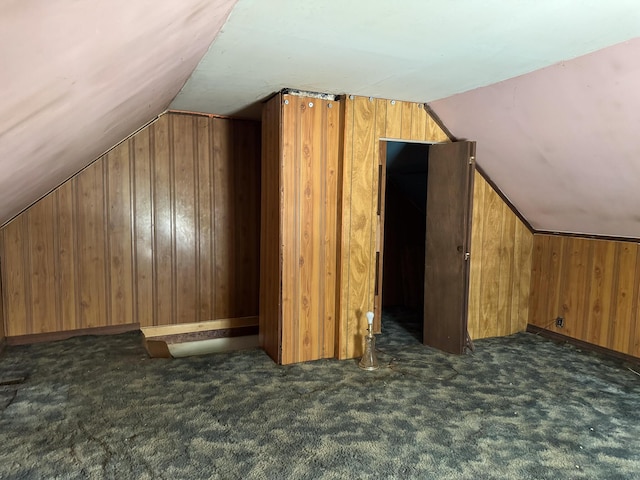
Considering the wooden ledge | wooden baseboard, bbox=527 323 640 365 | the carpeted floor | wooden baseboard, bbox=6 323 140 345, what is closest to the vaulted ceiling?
wooden baseboard, bbox=527 323 640 365

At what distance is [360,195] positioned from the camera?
3326mm

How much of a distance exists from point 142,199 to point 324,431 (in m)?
2.62

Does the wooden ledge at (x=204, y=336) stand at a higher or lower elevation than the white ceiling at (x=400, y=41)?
lower

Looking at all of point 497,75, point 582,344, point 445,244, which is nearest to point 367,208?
point 445,244

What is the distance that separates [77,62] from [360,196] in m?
2.41

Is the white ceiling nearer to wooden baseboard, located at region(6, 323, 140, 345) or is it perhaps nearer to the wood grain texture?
the wood grain texture

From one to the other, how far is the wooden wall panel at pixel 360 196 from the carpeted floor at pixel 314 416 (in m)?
0.32

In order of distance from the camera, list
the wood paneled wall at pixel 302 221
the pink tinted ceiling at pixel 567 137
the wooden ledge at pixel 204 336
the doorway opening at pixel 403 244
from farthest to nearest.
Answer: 1. the doorway opening at pixel 403 244
2. the wooden ledge at pixel 204 336
3. the wood paneled wall at pixel 302 221
4. the pink tinted ceiling at pixel 567 137

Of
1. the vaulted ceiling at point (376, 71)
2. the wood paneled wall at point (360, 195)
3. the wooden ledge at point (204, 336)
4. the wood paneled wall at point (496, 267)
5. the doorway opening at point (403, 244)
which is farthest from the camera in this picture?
the doorway opening at point (403, 244)

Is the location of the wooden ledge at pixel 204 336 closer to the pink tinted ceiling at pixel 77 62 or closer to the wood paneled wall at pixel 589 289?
the pink tinted ceiling at pixel 77 62

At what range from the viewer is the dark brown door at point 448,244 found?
11.1ft

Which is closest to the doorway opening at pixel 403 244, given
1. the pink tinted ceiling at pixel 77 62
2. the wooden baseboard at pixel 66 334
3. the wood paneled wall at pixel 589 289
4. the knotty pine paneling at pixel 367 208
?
the knotty pine paneling at pixel 367 208

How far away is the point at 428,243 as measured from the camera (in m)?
3.70

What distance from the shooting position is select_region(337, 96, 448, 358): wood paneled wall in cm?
326
